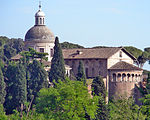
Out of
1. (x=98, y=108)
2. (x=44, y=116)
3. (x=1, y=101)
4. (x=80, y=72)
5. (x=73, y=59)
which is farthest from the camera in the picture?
(x=73, y=59)

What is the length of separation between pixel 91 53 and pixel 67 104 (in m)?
26.7

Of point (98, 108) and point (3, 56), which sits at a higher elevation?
point (3, 56)

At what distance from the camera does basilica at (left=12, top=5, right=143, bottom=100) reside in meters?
69.7

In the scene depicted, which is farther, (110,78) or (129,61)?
(129,61)

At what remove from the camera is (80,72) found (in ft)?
221

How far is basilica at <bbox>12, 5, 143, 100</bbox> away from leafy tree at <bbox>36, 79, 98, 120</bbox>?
57.3ft

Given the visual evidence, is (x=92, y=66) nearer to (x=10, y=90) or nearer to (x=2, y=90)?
(x=10, y=90)

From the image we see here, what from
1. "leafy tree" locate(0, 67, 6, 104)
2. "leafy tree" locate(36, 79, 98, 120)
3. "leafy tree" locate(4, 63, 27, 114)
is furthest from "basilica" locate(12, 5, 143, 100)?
"leafy tree" locate(36, 79, 98, 120)

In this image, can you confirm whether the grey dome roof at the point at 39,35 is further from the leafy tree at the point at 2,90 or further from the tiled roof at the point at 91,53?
the leafy tree at the point at 2,90

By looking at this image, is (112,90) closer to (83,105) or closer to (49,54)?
(49,54)

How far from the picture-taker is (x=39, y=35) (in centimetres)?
7819

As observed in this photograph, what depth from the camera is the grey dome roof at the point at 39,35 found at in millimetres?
78062

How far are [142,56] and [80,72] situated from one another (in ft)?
98.2

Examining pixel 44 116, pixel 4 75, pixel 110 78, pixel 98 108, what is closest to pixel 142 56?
pixel 110 78
